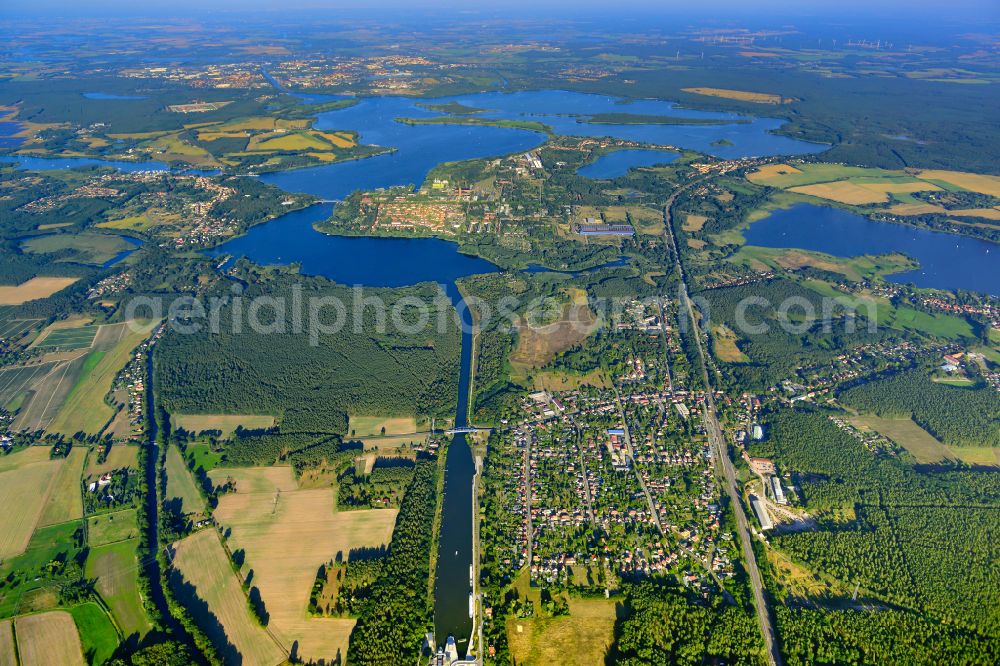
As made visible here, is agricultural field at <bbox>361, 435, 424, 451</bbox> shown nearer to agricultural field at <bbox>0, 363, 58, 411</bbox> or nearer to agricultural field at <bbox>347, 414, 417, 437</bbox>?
agricultural field at <bbox>347, 414, 417, 437</bbox>

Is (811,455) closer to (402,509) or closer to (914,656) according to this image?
(914,656)

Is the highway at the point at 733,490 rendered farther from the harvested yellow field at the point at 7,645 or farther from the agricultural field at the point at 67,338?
the agricultural field at the point at 67,338

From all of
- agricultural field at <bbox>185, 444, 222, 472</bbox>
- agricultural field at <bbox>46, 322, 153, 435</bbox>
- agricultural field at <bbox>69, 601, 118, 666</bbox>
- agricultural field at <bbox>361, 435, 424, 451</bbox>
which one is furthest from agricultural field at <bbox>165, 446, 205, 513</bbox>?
agricultural field at <bbox>361, 435, 424, 451</bbox>

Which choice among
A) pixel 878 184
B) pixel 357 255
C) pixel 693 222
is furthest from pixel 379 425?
pixel 878 184

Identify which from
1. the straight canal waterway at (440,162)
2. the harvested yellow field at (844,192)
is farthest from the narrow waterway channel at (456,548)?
the harvested yellow field at (844,192)

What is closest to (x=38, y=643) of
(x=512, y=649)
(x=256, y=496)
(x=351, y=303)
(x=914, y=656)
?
(x=256, y=496)
